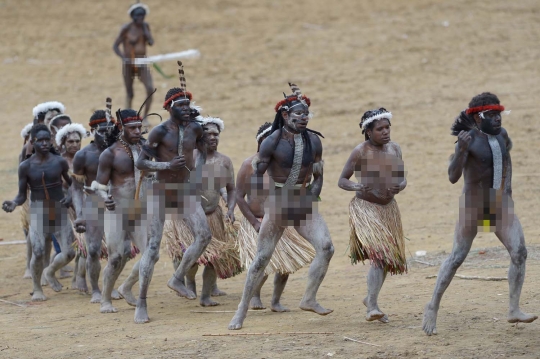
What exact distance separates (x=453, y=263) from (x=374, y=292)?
89 centimetres

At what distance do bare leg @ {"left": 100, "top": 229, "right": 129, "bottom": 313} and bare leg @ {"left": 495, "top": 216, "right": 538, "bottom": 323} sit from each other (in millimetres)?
4051

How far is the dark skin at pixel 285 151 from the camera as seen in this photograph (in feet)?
28.2

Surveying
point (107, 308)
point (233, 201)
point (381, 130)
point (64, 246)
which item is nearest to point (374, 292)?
point (381, 130)

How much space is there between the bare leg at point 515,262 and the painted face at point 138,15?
12267 millimetres

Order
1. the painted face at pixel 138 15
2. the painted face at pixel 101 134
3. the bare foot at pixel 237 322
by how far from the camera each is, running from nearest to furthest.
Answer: the bare foot at pixel 237 322
the painted face at pixel 101 134
the painted face at pixel 138 15

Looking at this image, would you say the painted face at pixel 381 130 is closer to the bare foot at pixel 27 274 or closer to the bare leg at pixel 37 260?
the bare leg at pixel 37 260

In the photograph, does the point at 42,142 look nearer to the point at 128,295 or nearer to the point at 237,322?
the point at 128,295

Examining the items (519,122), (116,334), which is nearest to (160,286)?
(116,334)

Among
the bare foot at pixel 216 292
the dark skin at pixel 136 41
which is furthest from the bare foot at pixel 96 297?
the dark skin at pixel 136 41

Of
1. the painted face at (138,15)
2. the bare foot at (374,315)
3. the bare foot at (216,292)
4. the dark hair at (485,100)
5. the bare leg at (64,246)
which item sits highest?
the painted face at (138,15)

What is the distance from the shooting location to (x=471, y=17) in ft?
80.1

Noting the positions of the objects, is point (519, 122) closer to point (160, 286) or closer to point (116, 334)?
point (160, 286)

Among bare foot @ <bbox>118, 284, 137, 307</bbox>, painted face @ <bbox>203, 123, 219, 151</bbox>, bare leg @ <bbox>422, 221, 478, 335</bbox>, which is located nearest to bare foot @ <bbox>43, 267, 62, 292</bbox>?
bare foot @ <bbox>118, 284, 137, 307</bbox>

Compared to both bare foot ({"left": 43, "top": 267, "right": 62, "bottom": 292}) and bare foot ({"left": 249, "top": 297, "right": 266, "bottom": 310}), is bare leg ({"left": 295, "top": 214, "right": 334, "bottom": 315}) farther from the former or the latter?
bare foot ({"left": 43, "top": 267, "right": 62, "bottom": 292})
